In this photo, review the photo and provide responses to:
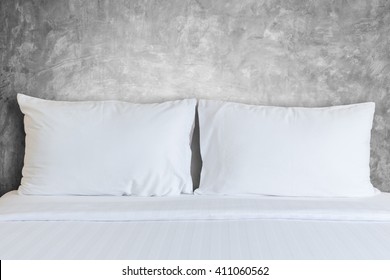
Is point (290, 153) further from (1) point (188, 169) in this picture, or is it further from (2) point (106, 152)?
(2) point (106, 152)

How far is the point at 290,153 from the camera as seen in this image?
1.82 metres

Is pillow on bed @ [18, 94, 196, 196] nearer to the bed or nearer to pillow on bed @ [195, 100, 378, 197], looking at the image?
the bed

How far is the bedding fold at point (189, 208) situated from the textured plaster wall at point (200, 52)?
0.55m

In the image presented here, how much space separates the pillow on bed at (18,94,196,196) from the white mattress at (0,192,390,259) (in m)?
0.06

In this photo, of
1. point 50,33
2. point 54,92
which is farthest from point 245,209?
point 50,33

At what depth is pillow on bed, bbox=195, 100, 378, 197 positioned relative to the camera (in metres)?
1.82

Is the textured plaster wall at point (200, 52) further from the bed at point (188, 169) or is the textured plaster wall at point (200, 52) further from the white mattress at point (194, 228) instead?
the white mattress at point (194, 228)

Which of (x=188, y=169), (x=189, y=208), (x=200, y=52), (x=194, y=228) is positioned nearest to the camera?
(x=194, y=228)

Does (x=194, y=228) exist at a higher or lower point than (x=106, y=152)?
lower

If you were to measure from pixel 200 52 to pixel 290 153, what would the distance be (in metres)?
0.69

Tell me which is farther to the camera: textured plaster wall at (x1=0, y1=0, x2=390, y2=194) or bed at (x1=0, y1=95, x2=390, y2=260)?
textured plaster wall at (x1=0, y1=0, x2=390, y2=194)

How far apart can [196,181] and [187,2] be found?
2.94 ft

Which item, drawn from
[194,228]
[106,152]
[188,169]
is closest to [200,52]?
[188,169]

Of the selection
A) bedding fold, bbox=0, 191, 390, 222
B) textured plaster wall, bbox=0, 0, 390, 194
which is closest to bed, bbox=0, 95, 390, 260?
bedding fold, bbox=0, 191, 390, 222
